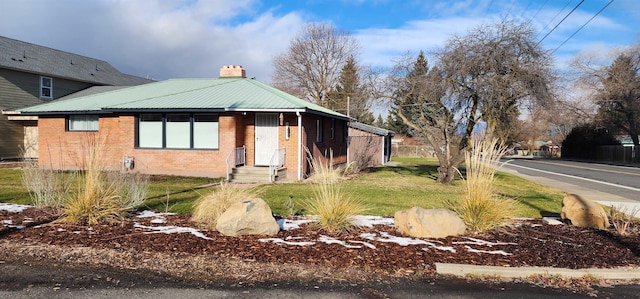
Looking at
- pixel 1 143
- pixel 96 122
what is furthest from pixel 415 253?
pixel 1 143

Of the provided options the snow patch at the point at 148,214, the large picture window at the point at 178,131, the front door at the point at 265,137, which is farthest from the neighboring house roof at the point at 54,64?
the snow patch at the point at 148,214

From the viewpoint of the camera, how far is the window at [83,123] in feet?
63.4

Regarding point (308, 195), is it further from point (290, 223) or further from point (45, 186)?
point (45, 186)

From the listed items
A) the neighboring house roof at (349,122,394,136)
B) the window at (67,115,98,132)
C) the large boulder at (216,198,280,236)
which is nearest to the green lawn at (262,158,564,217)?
the large boulder at (216,198,280,236)

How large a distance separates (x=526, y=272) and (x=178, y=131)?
48.3 feet

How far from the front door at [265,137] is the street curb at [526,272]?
41.8 feet

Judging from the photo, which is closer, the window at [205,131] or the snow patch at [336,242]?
the snow patch at [336,242]

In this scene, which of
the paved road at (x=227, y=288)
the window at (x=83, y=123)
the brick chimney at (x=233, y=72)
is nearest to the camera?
the paved road at (x=227, y=288)

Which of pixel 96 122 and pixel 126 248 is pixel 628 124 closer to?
pixel 96 122

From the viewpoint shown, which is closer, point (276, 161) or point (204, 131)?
point (276, 161)

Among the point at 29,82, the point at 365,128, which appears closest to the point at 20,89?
the point at 29,82

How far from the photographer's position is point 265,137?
17438 millimetres

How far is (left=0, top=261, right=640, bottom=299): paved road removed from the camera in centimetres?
429

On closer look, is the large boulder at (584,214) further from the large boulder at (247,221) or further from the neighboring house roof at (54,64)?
the neighboring house roof at (54,64)
